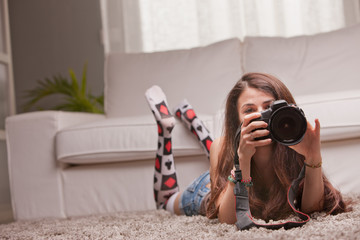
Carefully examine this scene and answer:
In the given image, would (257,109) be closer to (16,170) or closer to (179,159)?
(179,159)

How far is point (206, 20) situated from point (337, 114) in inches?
77.4

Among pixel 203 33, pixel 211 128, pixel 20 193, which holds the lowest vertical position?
pixel 20 193

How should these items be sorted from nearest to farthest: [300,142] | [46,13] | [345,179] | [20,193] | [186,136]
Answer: [300,142], [345,179], [186,136], [20,193], [46,13]

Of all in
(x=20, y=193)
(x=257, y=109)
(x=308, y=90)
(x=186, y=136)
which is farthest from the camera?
(x=308, y=90)

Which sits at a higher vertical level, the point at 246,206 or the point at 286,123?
the point at 286,123

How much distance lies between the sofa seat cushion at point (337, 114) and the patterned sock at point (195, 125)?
397 millimetres

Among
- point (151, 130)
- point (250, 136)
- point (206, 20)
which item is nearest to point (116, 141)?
point (151, 130)

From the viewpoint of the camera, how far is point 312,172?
1.03 metres

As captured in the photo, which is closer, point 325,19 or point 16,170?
point 16,170

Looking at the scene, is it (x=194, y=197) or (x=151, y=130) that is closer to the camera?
(x=194, y=197)

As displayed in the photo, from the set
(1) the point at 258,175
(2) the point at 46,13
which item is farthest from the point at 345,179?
(2) the point at 46,13

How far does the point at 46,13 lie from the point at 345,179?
3.17m

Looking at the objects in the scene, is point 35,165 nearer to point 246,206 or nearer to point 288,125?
point 246,206

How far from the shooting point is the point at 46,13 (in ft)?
13.1
